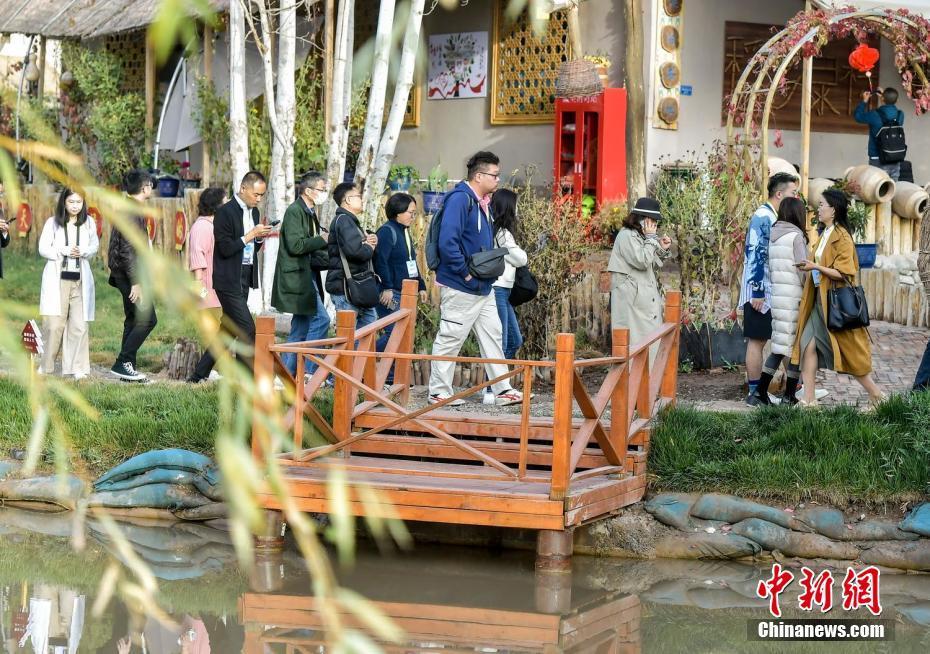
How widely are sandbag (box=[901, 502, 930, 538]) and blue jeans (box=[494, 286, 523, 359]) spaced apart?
310 cm

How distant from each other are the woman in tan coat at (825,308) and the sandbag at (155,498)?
4.06 meters

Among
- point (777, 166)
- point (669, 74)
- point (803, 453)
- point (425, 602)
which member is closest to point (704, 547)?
point (803, 453)

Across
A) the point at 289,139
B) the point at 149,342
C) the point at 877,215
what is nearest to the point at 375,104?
the point at 289,139

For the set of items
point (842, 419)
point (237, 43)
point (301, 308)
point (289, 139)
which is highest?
point (237, 43)

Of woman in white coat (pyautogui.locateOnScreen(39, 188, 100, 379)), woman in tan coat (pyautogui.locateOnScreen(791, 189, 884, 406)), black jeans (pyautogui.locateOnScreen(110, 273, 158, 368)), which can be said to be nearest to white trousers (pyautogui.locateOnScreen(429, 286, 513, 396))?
woman in tan coat (pyautogui.locateOnScreen(791, 189, 884, 406))

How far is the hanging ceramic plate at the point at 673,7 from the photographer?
1468cm

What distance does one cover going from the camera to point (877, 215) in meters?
14.2

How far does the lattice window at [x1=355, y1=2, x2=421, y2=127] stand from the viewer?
1722cm

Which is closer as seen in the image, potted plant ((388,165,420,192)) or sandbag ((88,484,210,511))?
sandbag ((88,484,210,511))

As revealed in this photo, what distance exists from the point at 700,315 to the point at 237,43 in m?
5.46

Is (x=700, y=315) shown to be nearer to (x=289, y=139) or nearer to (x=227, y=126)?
(x=289, y=139)

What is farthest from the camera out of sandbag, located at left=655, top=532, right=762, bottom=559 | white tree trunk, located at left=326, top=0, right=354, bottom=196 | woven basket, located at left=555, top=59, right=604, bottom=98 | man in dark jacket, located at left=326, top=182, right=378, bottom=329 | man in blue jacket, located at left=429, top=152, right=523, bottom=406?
woven basket, located at left=555, top=59, right=604, bottom=98

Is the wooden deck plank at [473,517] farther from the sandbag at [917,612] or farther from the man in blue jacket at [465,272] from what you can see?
the sandbag at [917,612]

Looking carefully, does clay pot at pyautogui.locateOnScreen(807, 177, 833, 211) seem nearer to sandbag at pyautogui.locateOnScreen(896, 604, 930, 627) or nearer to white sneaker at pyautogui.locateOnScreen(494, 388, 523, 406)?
white sneaker at pyautogui.locateOnScreen(494, 388, 523, 406)
